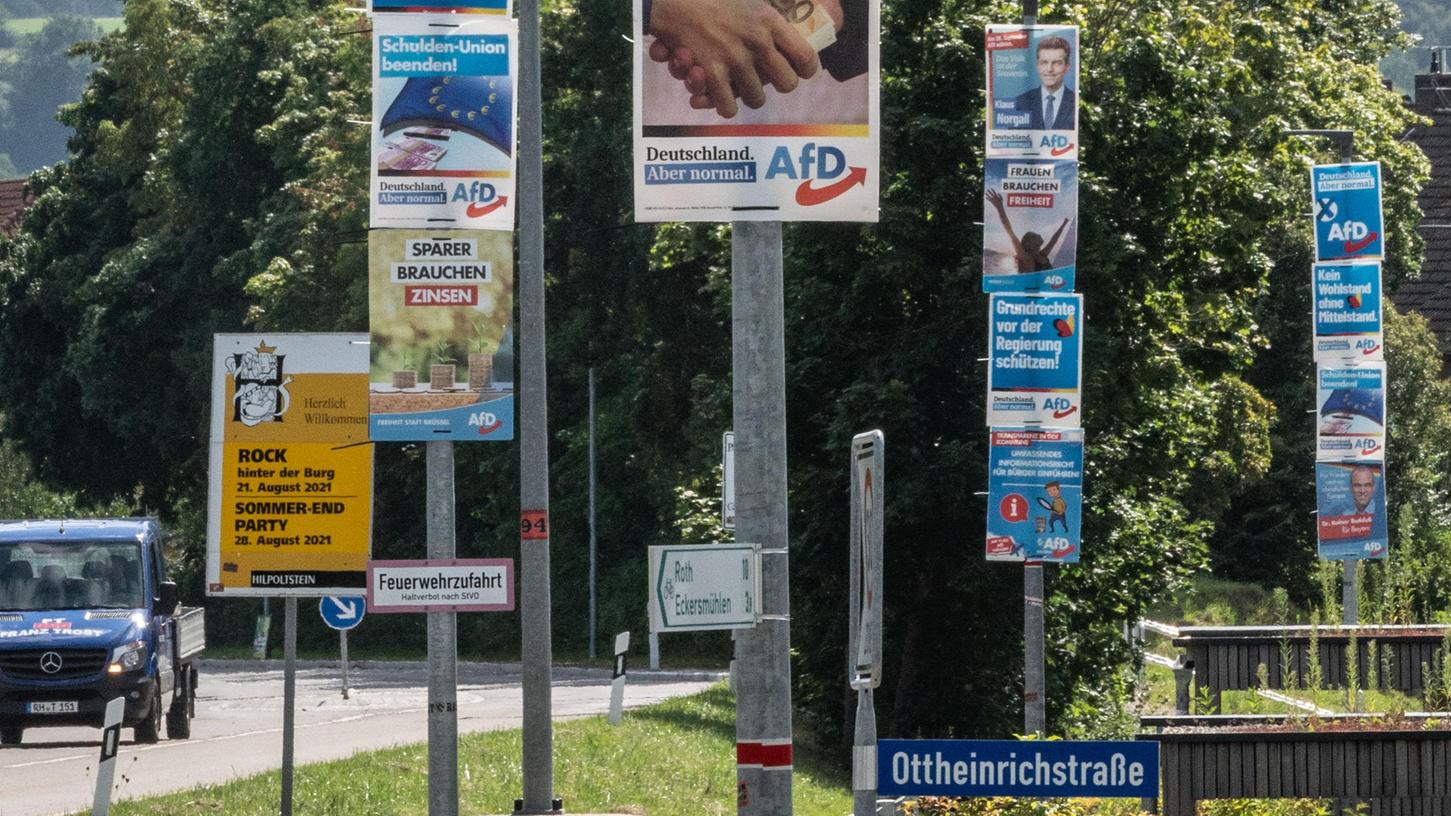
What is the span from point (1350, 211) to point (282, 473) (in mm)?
16196

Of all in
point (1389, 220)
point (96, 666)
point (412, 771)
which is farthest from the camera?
point (1389, 220)

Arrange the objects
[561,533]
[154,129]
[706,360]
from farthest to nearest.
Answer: [154,129]
[561,533]
[706,360]

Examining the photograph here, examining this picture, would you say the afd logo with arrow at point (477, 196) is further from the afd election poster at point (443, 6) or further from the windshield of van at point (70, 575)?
the windshield of van at point (70, 575)

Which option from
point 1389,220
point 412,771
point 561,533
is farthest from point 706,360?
point 412,771

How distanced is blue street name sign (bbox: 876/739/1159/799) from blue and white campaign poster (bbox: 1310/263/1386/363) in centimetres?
1906

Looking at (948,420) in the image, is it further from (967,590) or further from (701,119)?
(701,119)

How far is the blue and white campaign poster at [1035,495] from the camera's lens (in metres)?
17.4

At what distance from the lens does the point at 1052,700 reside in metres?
27.6

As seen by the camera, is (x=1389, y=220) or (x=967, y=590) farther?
(x=1389, y=220)

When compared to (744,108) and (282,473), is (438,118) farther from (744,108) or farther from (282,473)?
(282,473)

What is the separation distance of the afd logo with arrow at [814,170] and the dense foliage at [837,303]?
1510cm

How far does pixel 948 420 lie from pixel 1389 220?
24585 mm

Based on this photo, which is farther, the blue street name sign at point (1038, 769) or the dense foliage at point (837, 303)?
the dense foliage at point (837, 303)

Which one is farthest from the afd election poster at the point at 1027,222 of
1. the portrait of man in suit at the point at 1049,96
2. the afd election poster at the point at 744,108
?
the afd election poster at the point at 744,108
